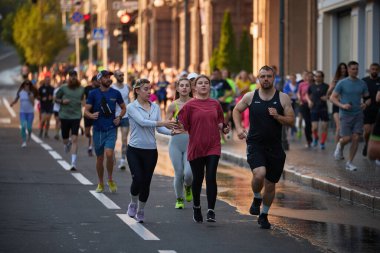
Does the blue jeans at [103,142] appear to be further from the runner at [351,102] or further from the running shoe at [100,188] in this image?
the runner at [351,102]

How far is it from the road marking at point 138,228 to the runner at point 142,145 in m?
0.10

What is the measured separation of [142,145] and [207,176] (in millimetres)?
865

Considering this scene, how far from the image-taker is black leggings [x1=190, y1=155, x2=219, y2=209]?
44.2 ft

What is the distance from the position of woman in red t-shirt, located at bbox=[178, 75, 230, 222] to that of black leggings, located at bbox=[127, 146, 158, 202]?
453mm

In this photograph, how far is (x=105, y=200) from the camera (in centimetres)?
1598

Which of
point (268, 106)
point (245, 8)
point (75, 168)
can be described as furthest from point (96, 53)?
point (268, 106)

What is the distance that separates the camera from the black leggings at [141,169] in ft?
44.7

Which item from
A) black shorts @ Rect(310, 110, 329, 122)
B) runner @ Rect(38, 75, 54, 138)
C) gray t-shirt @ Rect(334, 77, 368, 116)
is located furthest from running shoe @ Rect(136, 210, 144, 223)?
runner @ Rect(38, 75, 54, 138)

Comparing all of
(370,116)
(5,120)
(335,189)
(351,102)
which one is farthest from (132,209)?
(5,120)

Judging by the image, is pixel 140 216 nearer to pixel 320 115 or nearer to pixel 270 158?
pixel 270 158

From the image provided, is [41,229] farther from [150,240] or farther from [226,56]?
[226,56]

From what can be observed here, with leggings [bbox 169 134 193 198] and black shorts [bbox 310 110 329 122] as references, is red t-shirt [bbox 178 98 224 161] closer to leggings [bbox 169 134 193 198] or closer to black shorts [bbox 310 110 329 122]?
leggings [bbox 169 134 193 198]

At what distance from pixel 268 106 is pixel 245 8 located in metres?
40.7

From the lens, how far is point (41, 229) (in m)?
12.8
